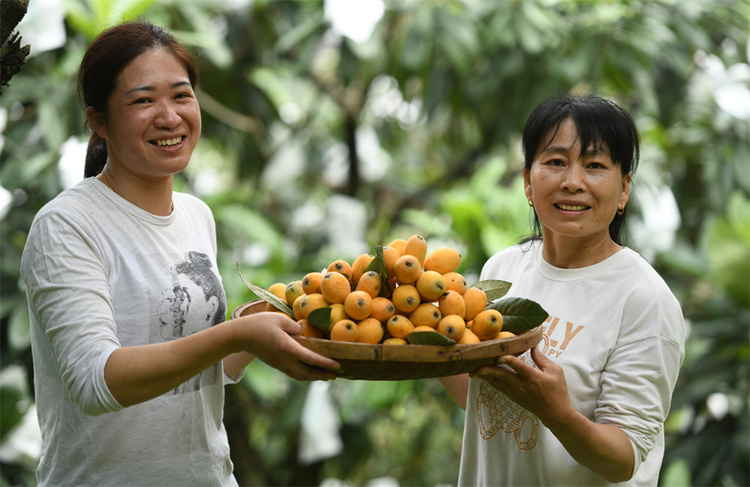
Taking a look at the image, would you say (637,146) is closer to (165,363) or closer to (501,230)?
(165,363)

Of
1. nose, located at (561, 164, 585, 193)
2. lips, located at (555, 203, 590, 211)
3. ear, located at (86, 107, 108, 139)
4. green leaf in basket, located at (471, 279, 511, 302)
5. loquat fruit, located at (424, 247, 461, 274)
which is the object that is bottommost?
green leaf in basket, located at (471, 279, 511, 302)

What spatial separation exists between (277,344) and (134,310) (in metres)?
0.32

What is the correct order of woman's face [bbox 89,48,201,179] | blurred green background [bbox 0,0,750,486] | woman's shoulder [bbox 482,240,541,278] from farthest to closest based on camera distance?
blurred green background [bbox 0,0,750,486] → woman's shoulder [bbox 482,240,541,278] → woman's face [bbox 89,48,201,179]

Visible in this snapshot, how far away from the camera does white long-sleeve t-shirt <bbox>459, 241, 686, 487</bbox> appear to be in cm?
143

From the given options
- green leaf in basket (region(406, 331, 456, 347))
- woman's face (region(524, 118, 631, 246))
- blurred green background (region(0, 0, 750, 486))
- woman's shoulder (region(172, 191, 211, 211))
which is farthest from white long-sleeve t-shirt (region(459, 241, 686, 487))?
blurred green background (region(0, 0, 750, 486))

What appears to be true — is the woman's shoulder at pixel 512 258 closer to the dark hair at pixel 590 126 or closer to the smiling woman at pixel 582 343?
the smiling woman at pixel 582 343

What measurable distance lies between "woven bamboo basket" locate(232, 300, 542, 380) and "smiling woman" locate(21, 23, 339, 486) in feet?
0.09

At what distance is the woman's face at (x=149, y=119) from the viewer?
1.46 m

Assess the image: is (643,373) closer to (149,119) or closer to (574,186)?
(574,186)

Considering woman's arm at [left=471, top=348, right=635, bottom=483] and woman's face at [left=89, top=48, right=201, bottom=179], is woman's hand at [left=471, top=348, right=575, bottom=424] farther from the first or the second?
woman's face at [left=89, top=48, right=201, bottom=179]

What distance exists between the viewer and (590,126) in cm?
152

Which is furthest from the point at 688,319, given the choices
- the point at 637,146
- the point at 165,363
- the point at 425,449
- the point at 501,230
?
the point at 165,363

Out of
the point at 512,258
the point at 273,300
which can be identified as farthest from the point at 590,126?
the point at 273,300

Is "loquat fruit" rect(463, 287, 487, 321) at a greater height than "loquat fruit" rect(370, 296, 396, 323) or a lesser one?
greater
